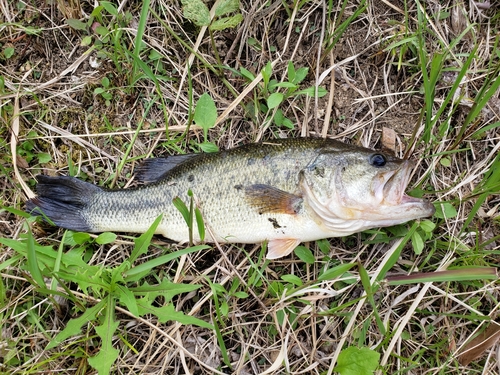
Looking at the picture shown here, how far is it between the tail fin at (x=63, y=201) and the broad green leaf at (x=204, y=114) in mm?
1012

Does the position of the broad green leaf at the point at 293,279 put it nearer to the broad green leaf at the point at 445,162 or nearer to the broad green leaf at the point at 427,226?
the broad green leaf at the point at 427,226

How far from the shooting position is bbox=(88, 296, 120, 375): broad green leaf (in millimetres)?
2631

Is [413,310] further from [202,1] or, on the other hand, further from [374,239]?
[202,1]

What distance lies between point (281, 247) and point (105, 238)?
1.41 meters

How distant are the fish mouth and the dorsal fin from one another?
1.57 meters

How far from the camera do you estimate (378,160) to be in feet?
9.85

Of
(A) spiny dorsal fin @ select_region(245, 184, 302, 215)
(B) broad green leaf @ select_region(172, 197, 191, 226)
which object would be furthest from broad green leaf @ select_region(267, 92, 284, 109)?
(B) broad green leaf @ select_region(172, 197, 191, 226)

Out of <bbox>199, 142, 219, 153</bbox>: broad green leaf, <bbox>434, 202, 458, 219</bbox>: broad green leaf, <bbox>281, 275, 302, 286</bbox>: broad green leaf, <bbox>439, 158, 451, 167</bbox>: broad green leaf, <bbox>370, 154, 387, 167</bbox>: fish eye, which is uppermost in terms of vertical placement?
<bbox>370, 154, 387, 167</bbox>: fish eye

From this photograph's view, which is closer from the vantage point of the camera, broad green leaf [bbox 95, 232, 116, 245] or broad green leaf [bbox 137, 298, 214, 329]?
broad green leaf [bbox 137, 298, 214, 329]

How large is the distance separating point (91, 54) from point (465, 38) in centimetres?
340

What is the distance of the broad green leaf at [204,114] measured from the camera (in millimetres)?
3331

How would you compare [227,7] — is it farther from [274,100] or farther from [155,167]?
[155,167]

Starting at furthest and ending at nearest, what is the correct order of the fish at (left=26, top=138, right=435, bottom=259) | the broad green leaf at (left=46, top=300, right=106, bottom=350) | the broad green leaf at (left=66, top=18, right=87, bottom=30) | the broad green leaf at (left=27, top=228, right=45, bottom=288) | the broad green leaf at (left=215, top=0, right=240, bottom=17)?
the broad green leaf at (left=66, top=18, right=87, bottom=30), the broad green leaf at (left=215, top=0, right=240, bottom=17), the fish at (left=26, top=138, right=435, bottom=259), the broad green leaf at (left=46, top=300, right=106, bottom=350), the broad green leaf at (left=27, top=228, right=45, bottom=288)

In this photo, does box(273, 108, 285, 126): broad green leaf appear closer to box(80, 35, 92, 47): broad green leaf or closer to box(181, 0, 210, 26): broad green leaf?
box(181, 0, 210, 26): broad green leaf
